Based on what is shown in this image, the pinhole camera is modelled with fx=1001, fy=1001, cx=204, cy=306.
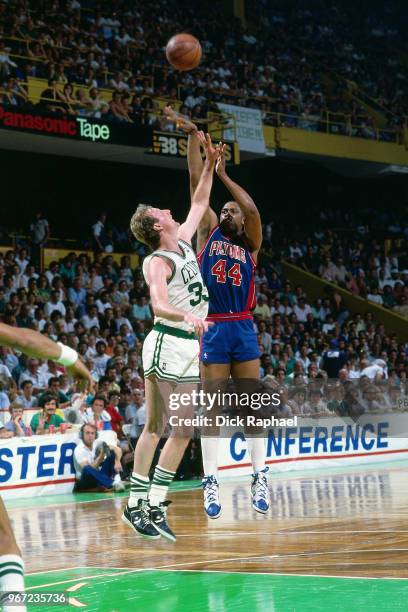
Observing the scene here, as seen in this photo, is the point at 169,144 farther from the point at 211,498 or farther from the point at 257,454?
the point at 211,498

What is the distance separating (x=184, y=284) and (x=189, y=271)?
108mm

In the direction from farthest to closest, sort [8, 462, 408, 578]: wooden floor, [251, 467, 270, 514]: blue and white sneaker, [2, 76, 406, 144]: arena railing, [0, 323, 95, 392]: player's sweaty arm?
1. [2, 76, 406, 144]: arena railing
2. [251, 467, 270, 514]: blue and white sneaker
3. [8, 462, 408, 578]: wooden floor
4. [0, 323, 95, 392]: player's sweaty arm

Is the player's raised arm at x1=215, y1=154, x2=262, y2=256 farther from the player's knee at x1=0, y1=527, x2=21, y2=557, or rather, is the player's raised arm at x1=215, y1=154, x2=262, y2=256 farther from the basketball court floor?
the player's knee at x1=0, y1=527, x2=21, y2=557

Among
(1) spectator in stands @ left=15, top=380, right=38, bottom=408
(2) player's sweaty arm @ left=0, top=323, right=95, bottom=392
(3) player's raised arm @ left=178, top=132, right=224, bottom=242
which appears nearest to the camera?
(2) player's sweaty arm @ left=0, top=323, right=95, bottom=392

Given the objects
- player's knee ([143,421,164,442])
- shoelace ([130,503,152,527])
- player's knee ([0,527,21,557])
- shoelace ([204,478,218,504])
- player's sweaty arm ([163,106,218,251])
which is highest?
player's sweaty arm ([163,106,218,251])

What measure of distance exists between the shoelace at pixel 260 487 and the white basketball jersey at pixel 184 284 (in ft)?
5.68

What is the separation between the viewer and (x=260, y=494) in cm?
852

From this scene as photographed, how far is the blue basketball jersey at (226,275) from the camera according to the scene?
8.65 m

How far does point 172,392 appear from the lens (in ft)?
26.0

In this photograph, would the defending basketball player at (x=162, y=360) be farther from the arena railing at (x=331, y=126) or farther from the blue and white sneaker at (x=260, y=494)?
the arena railing at (x=331, y=126)

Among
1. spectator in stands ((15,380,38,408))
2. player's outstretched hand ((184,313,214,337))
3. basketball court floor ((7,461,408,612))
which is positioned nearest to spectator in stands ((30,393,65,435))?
spectator in stands ((15,380,38,408))

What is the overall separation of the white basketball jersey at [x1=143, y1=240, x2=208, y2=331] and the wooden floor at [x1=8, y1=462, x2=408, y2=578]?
5.73ft

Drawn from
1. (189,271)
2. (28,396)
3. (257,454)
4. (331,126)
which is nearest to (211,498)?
(257,454)

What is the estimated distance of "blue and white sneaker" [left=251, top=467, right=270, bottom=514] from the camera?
334 inches
